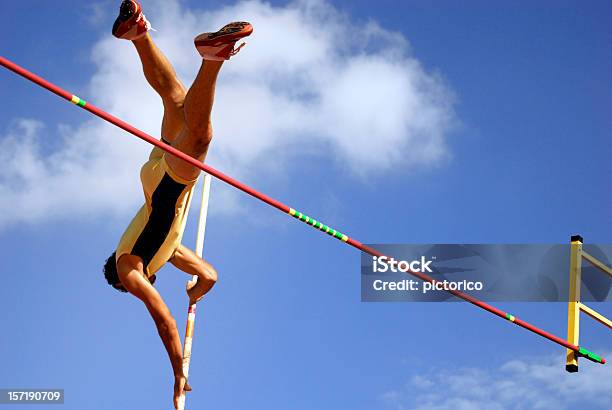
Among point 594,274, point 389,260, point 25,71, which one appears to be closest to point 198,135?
point 25,71

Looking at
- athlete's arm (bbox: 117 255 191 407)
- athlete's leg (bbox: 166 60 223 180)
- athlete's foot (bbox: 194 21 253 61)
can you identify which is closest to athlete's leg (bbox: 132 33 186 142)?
athlete's leg (bbox: 166 60 223 180)

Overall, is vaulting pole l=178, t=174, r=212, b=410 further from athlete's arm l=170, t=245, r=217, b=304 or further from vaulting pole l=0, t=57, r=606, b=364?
vaulting pole l=0, t=57, r=606, b=364

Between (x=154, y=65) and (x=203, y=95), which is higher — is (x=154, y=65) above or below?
above

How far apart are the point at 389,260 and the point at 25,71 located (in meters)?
3.26

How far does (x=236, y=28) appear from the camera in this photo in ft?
22.6

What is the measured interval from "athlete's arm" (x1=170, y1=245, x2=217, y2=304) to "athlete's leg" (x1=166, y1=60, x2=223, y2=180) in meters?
0.82

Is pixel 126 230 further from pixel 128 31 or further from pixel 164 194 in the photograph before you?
pixel 128 31

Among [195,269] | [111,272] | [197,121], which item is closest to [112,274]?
[111,272]

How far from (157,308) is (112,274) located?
1.72ft

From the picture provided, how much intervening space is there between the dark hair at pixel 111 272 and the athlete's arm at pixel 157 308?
0.48 feet

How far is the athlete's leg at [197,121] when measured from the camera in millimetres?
7031

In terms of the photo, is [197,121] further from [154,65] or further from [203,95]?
[154,65]

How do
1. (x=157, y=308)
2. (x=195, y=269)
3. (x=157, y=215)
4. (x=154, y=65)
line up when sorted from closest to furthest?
(x=154, y=65) < (x=157, y=308) < (x=157, y=215) < (x=195, y=269)

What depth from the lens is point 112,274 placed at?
25.5 feet
